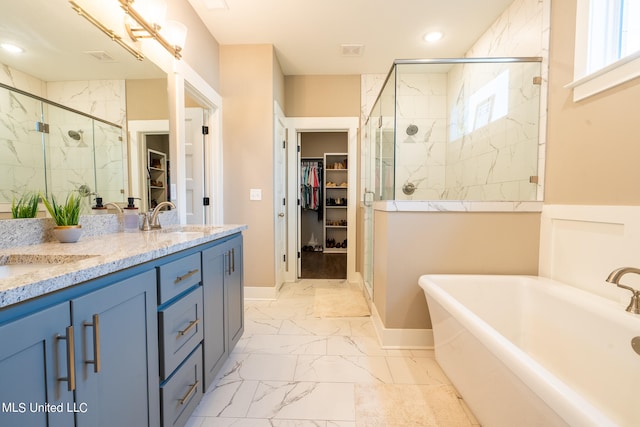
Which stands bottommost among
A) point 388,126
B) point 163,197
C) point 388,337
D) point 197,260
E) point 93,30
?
point 388,337

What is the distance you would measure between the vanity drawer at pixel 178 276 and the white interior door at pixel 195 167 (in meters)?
1.50

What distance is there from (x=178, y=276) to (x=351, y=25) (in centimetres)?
250

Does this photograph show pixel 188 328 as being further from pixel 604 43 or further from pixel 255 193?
pixel 604 43

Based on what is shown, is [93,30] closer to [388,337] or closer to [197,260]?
[197,260]

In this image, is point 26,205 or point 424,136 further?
point 424,136

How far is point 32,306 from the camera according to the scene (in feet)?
1.79

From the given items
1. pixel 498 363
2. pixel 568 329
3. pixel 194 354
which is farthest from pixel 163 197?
pixel 568 329

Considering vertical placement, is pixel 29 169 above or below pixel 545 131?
below

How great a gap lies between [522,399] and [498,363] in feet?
0.38

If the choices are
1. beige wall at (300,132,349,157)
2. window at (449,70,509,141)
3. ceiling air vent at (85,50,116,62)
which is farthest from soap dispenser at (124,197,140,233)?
beige wall at (300,132,349,157)

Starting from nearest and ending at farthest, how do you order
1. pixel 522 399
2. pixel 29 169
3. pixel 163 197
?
pixel 522 399 < pixel 29 169 < pixel 163 197

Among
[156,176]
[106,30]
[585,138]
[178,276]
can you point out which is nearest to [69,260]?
[178,276]

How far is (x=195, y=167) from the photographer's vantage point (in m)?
2.60

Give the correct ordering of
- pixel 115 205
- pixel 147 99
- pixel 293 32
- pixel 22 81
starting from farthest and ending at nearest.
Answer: pixel 293 32
pixel 147 99
pixel 115 205
pixel 22 81
